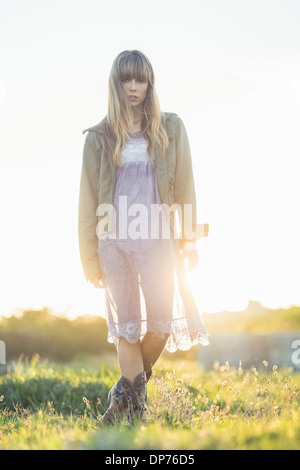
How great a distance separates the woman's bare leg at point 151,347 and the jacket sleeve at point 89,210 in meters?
0.52

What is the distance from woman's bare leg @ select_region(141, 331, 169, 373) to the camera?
3.88m

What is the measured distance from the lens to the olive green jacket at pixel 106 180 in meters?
3.91

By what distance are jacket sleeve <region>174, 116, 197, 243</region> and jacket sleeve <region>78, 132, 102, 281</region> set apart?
0.55 m

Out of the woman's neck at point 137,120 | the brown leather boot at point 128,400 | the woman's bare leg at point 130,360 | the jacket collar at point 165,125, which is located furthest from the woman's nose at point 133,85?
the brown leather boot at point 128,400

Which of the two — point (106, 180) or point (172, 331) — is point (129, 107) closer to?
point (106, 180)

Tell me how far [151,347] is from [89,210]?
981 mm

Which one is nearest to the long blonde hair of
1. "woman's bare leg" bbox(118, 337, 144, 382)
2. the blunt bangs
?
the blunt bangs

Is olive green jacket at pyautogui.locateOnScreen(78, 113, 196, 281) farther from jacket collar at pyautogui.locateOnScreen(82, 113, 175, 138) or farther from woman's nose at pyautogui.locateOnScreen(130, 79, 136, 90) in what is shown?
woman's nose at pyautogui.locateOnScreen(130, 79, 136, 90)

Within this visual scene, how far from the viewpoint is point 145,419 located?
3629 millimetres

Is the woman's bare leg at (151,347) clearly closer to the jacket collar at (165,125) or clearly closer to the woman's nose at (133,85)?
the jacket collar at (165,125)

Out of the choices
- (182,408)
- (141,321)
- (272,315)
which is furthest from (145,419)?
(272,315)

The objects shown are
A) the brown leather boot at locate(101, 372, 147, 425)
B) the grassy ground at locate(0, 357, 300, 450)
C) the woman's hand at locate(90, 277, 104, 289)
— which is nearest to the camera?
the grassy ground at locate(0, 357, 300, 450)

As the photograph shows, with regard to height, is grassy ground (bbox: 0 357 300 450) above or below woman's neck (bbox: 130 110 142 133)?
below

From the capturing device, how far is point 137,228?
382 cm
